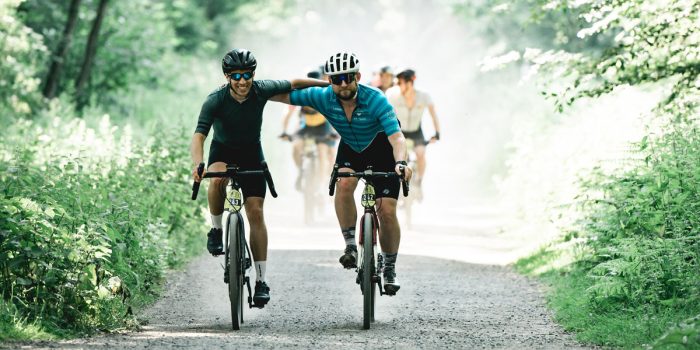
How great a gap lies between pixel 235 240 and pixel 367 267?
1081 millimetres

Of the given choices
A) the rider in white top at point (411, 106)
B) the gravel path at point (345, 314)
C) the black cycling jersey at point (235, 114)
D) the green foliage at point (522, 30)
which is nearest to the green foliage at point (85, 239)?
the gravel path at point (345, 314)

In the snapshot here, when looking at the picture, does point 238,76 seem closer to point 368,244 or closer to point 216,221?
point 216,221

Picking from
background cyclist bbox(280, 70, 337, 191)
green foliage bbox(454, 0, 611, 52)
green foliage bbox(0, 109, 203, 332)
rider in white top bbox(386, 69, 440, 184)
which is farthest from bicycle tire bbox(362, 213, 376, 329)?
green foliage bbox(454, 0, 611, 52)

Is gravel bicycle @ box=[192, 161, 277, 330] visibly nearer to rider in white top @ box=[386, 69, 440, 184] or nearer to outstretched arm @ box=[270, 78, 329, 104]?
outstretched arm @ box=[270, 78, 329, 104]

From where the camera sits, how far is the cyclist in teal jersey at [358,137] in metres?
9.77

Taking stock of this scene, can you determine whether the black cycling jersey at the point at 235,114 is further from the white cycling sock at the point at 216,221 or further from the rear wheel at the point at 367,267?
the rear wheel at the point at 367,267

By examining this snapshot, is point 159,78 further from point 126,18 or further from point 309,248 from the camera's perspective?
point 309,248

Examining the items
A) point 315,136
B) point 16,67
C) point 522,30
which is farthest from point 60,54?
point 522,30

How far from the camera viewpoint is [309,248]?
1642 cm

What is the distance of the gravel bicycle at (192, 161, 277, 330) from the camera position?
9484mm

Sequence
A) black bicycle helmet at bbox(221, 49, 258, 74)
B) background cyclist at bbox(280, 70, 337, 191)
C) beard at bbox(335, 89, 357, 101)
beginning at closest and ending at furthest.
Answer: black bicycle helmet at bbox(221, 49, 258, 74) → beard at bbox(335, 89, 357, 101) → background cyclist at bbox(280, 70, 337, 191)

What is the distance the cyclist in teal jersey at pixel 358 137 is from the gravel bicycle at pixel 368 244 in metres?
0.17

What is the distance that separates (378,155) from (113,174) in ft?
13.8

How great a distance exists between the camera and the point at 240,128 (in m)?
9.81
